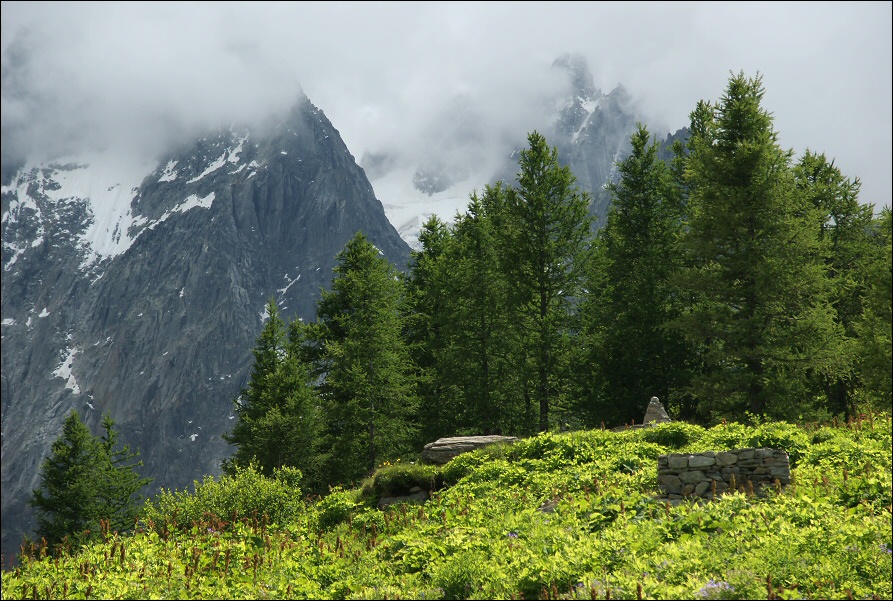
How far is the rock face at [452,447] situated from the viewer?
50.8 feet

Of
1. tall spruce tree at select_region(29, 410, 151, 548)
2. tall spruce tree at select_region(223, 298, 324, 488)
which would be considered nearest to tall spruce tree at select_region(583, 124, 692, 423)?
tall spruce tree at select_region(223, 298, 324, 488)

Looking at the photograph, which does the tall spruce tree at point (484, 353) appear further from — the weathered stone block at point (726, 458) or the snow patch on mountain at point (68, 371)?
the snow patch on mountain at point (68, 371)

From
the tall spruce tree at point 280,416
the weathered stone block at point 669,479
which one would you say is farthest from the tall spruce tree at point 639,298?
the tall spruce tree at point 280,416

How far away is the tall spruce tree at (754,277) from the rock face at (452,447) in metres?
6.36

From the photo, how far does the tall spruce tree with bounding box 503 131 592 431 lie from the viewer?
22188mm

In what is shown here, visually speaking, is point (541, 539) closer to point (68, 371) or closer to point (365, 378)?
point (365, 378)

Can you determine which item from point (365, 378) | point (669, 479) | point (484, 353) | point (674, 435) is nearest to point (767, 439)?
point (674, 435)

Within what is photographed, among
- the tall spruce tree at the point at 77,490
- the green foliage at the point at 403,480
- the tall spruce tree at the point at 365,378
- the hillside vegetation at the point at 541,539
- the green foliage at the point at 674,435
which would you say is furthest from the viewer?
the tall spruce tree at the point at 77,490

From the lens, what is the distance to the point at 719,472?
10.2 metres

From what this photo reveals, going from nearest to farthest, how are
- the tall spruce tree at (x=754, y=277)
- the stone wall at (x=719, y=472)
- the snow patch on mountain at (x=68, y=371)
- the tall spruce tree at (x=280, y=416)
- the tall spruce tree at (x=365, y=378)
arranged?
the stone wall at (x=719, y=472) < the tall spruce tree at (x=754, y=277) < the tall spruce tree at (x=365, y=378) < the tall spruce tree at (x=280, y=416) < the snow patch on mountain at (x=68, y=371)

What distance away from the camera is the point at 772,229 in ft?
54.1

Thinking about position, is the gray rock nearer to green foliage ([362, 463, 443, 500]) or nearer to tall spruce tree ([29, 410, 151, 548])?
green foliage ([362, 463, 443, 500])

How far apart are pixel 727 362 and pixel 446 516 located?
10819 mm

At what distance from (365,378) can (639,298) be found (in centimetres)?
1083
